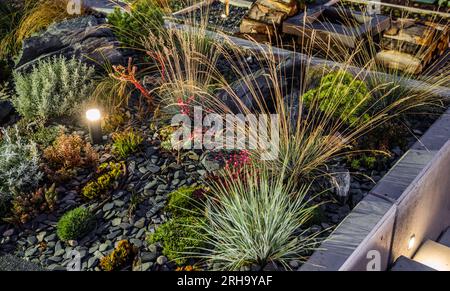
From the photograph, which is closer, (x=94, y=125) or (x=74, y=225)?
(x=74, y=225)

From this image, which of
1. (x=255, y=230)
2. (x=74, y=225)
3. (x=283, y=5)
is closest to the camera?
(x=255, y=230)

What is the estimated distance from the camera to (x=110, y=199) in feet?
14.3

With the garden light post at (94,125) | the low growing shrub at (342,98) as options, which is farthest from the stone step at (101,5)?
the low growing shrub at (342,98)

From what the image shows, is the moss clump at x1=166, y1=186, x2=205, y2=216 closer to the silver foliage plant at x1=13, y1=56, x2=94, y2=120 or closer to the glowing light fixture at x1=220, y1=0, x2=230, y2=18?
the silver foliage plant at x1=13, y1=56, x2=94, y2=120

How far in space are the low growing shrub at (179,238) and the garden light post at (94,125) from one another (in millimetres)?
1410

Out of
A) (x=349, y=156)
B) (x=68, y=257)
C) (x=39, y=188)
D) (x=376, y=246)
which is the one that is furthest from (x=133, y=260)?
(x=349, y=156)

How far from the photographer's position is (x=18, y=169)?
14.7ft

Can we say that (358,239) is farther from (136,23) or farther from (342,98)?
(136,23)

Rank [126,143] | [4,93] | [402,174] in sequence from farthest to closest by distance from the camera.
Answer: [4,93] < [126,143] < [402,174]

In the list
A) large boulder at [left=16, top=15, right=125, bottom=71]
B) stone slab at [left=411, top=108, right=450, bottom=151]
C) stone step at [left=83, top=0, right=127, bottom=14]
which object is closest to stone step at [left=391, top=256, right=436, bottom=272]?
stone slab at [left=411, top=108, right=450, bottom=151]

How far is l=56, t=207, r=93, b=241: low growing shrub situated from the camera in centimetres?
397

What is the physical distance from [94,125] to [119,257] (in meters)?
1.62

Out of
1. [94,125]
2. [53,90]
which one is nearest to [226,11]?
[53,90]
